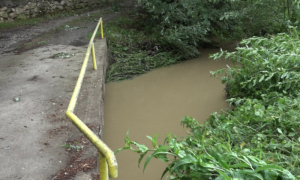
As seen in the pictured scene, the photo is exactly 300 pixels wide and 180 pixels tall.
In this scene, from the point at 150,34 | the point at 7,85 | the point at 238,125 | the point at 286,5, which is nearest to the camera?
the point at 238,125

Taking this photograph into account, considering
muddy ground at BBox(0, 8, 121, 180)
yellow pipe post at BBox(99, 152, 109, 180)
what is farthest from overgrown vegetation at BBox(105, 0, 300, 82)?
yellow pipe post at BBox(99, 152, 109, 180)

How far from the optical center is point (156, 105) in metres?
5.53

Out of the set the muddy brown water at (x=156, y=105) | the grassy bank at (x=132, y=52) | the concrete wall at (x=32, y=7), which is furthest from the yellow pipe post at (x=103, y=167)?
the concrete wall at (x=32, y=7)

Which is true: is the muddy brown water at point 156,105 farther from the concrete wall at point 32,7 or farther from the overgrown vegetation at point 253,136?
the concrete wall at point 32,7

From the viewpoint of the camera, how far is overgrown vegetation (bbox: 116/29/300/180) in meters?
1.76

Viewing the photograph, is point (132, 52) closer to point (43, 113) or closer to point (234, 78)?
point (234, 78)

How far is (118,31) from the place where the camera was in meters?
9.68

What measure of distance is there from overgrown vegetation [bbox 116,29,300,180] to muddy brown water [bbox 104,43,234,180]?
0.96 meters

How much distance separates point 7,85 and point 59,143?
2.43 metres

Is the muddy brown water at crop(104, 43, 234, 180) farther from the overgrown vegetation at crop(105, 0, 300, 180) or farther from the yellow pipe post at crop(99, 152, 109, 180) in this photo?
the yellow pipe post at crop(99, 152, 109, 180)

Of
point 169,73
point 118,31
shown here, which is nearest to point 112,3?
point 118,31

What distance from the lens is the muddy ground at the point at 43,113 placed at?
2.74 meters

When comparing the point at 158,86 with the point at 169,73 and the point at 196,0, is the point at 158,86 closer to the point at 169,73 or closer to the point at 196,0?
the point at 169,73

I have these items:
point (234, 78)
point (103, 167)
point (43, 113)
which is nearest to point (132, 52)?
point (234, 78)
